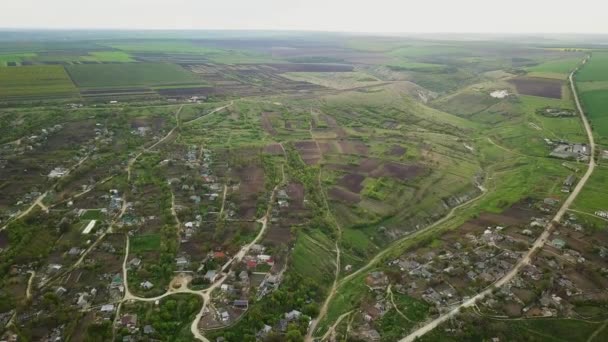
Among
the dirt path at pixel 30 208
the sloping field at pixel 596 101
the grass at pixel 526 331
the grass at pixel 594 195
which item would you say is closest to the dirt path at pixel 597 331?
the grass at pixel 526 331

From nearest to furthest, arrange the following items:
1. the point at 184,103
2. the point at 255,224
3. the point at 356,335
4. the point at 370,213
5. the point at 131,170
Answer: the point at 356,335
the point at 255,224
the point at 370,213
the point at 131,170
the point at 184,103

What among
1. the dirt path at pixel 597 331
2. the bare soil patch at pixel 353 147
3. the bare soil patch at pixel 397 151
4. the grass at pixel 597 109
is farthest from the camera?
the grass at pixel 597 109

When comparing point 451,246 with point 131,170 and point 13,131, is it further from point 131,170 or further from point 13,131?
point 13,131

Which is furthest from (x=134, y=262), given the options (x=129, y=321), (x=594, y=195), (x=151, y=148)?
(x=594, y=195)

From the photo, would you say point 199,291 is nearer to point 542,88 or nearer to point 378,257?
point 378,257

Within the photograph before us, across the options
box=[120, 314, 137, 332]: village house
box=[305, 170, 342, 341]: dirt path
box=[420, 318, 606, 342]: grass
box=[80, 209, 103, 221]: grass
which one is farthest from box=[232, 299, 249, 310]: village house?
box=[80, 209, 103, 221]: grass

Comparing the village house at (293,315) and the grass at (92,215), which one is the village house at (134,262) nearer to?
the grass at (92,215)

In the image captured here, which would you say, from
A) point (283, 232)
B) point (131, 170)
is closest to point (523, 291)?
point (283, 232)

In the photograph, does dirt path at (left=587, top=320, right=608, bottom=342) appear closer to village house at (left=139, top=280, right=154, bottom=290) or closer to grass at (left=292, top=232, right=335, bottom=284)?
grass at (left=292, top=232, right=335, bottom=284)
